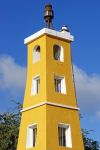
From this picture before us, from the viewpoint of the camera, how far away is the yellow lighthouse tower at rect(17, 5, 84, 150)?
73.6 feet

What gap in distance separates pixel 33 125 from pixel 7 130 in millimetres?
9551

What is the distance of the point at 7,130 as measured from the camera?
106 feet

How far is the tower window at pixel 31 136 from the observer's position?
2320 cm

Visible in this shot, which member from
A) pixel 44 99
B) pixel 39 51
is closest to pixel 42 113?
pixel 44 99

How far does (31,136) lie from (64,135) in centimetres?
174

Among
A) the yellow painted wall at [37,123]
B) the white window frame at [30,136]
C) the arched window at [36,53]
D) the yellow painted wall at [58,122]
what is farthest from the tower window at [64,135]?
the arched window at [36,53]

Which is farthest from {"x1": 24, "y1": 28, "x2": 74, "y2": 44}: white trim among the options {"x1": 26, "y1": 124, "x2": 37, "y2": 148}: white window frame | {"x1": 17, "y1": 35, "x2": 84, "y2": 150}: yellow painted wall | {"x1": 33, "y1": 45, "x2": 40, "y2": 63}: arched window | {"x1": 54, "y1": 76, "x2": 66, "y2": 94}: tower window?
{"x1": 26, "y1": 124, "x2": 37, "y2": 148}: white window frame

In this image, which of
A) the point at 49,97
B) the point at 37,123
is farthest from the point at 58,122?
the point at 49,97

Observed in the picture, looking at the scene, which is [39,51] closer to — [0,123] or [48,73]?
[48,73]

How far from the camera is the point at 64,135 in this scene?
2322cm

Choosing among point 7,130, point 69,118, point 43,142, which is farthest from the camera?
point 7,130

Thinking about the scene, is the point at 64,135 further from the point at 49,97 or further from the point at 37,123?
the point at 49,97

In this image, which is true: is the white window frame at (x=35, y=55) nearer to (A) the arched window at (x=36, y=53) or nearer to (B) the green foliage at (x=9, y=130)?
(A) the arched window at (x=36, y=53)

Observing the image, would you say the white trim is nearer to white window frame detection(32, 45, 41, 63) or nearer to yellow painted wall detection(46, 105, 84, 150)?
white window frame detection(32, 45, 41, 63)
